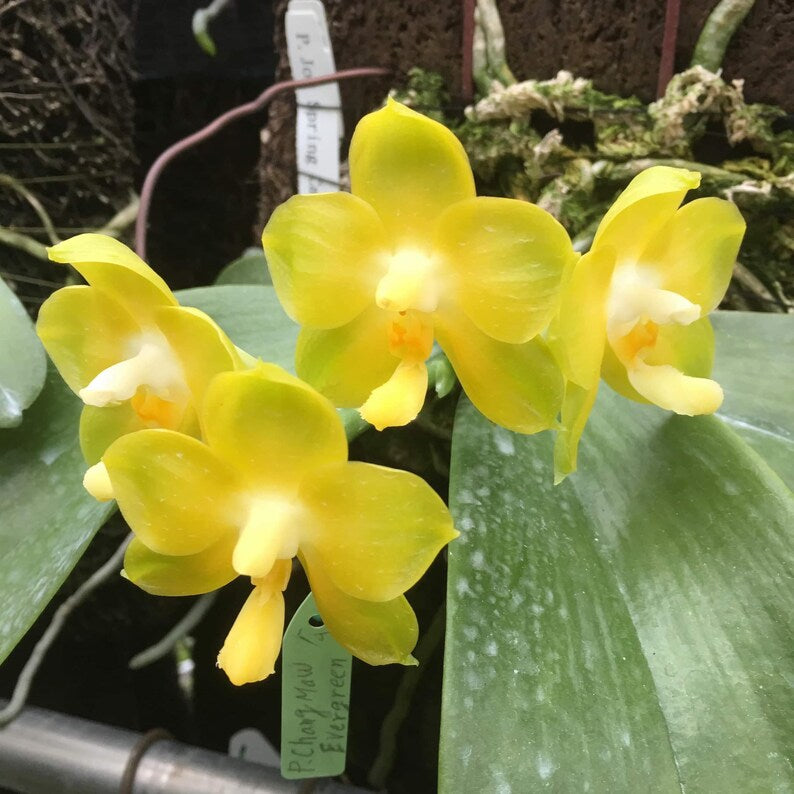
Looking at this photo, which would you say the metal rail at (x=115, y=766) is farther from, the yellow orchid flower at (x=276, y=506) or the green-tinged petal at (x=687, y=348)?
the green-tinged petal at (x=687, y=348)

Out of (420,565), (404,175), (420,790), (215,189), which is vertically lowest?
(420,790)

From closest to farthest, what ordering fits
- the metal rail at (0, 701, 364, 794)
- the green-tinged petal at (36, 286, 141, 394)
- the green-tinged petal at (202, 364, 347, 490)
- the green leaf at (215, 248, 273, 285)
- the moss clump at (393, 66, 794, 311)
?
1. the green-tinged petal at (202, 364, 347, 490)
2. the green-tinged petal at (36, 286, 141, 394)
3. the metal rail at (0, 701, 364, 794)
4. the moss clump at (393, 66, 794, 311)
5. the green leaf at (215, 248, 273, 285)

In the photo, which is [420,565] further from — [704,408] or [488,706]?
[704,408]

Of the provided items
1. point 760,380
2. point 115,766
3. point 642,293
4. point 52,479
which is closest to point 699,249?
point 642,293

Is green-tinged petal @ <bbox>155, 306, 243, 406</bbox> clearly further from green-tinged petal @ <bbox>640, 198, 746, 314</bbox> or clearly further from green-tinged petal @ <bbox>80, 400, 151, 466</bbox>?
green-tinged petal @ <bbox>640, 198, 746, 314</bbox>

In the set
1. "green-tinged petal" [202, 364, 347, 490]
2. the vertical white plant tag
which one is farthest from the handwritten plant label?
the vertical white plant tag

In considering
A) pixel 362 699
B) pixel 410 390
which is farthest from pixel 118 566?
pixel 410 390
